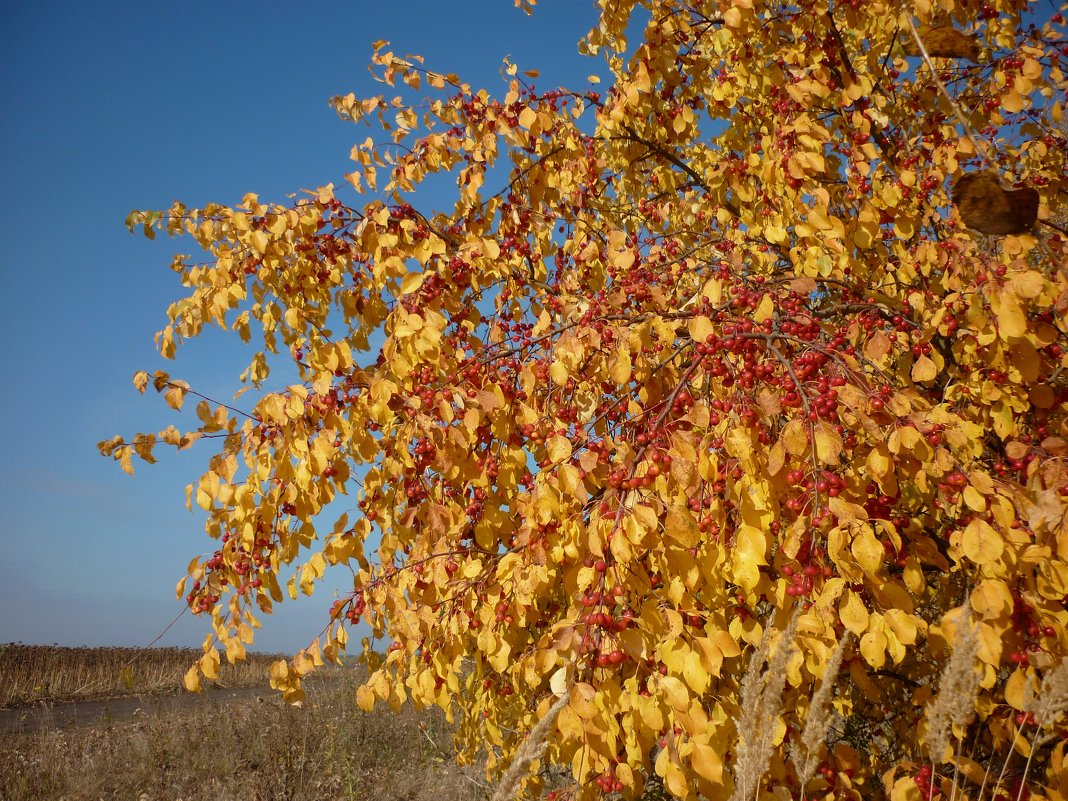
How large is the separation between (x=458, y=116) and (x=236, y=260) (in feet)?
4.65

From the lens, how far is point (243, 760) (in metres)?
7.06

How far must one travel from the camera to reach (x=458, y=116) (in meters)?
3.37

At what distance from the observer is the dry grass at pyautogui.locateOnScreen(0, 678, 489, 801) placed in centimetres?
616

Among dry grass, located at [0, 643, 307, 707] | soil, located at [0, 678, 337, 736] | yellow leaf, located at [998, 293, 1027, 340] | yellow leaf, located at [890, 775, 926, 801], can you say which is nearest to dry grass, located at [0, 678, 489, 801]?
soil, located at [0, 678, 337, 736]

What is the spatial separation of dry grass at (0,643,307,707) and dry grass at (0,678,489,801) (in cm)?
443

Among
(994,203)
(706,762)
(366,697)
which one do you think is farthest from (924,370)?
(366,697)

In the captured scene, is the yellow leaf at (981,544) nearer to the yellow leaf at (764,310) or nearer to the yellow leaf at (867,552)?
the yellow leaf at (867,552)

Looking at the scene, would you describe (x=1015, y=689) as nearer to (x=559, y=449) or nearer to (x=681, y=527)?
(x=681, y=527)

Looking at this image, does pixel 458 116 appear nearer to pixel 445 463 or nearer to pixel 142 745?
pixel 445 463

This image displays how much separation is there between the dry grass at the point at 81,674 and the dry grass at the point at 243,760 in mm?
4433

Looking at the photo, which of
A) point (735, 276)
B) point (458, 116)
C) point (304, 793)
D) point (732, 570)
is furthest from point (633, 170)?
point (304, 793)

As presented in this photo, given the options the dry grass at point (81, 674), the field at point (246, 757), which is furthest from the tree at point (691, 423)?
the dry grass at point (81, 674)

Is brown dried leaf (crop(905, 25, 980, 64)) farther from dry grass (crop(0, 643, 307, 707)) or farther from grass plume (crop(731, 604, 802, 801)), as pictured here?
dry grass (crop(0, 643, 307, 707))

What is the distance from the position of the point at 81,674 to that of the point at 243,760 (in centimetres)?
948
